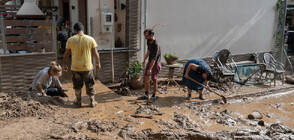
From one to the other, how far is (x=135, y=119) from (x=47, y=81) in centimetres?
230

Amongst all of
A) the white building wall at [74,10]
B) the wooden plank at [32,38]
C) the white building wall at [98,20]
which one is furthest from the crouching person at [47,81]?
the white building wall at [74,10]

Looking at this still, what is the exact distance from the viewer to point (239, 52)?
35.1ft

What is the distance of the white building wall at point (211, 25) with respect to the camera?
336 inches

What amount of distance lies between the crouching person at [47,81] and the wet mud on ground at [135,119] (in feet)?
0.98

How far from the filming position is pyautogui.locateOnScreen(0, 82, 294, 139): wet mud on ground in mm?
4492

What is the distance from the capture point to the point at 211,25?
31.6 ft

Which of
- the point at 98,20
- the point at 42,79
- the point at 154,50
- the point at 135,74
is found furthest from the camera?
the point at 98,20

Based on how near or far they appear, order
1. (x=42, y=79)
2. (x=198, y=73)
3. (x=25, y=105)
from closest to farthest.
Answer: (x=25, y=105) < (x=42, y=79) < (x=198, y=73)

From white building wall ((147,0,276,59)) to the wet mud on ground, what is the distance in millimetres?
2719

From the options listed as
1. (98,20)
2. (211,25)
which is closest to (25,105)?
(98,20)

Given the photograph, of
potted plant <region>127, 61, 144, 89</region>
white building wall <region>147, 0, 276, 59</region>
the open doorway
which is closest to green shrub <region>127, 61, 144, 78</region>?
potted plant <region>127, 61, 144, 89</region>

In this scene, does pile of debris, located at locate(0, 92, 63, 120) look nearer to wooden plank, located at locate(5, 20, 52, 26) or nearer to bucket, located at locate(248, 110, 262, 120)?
wooden plank, located at locate(5, 20, 52, 26)

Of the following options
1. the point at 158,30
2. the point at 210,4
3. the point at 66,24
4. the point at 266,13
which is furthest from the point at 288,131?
the point at 66,24

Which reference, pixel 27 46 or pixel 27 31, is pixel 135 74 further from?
pixel 27 31
